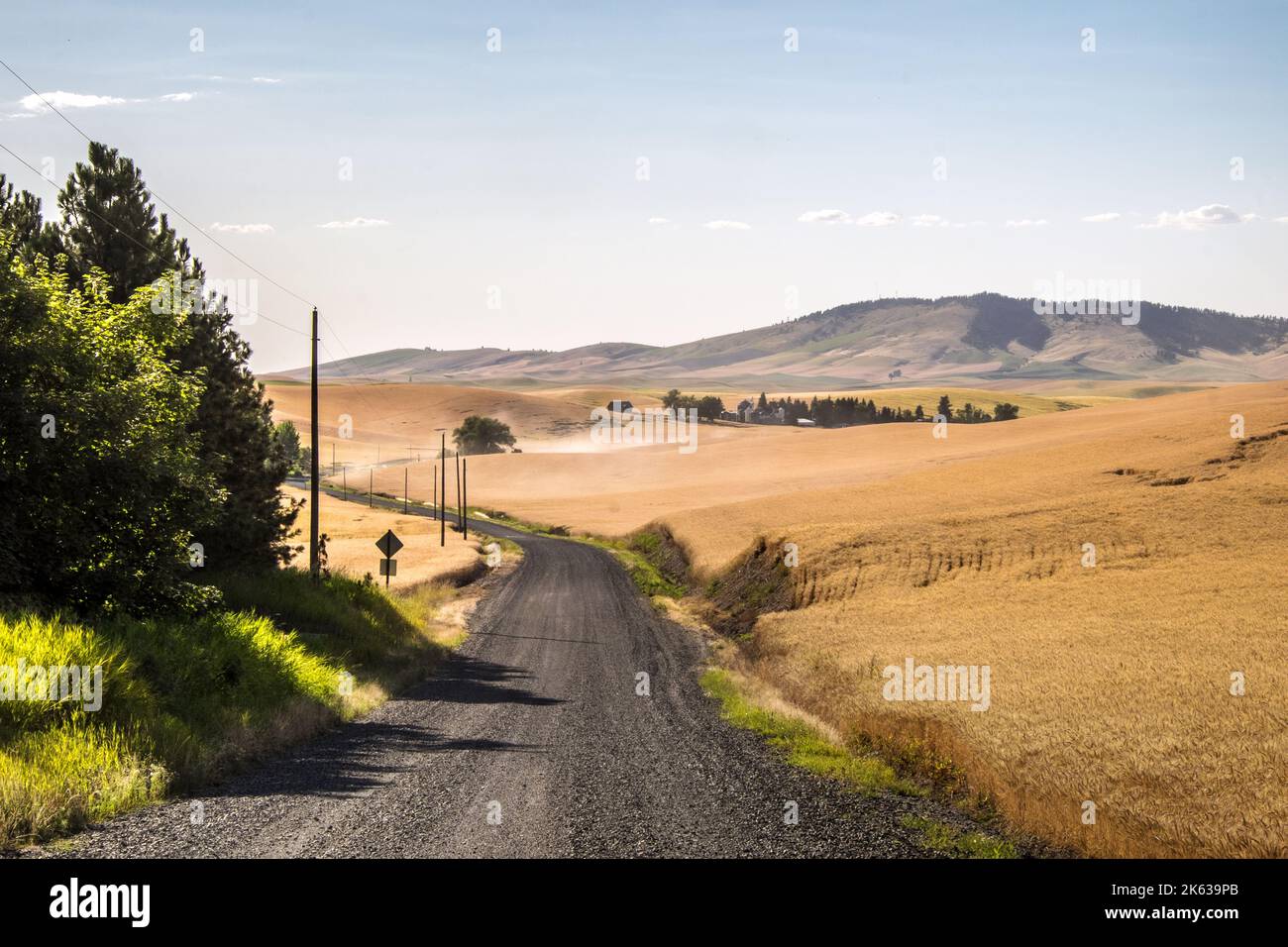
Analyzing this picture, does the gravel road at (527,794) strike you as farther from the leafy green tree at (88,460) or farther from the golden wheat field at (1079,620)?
the leafy green tree at (88,460)

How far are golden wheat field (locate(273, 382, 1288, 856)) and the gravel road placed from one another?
2481 mm

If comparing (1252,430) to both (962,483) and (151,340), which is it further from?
(151,340)

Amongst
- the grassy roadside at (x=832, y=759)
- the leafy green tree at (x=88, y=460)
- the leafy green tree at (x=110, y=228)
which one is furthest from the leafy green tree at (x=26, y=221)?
the grassy roadside at (x=832, y=759)

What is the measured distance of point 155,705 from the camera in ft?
51.7

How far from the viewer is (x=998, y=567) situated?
3831cm

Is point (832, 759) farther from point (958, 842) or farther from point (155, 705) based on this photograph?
point (155, 705)

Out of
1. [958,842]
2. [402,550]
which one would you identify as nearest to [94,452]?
[958,842]

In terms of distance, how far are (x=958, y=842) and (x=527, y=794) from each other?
5.73m

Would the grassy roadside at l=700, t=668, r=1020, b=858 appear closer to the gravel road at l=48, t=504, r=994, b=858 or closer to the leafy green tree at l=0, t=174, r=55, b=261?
the gravel road at l=48, t=504, r=994, b=858

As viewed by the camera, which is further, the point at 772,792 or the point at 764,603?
the point at 764,603

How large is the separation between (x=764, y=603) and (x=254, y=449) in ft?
66.0

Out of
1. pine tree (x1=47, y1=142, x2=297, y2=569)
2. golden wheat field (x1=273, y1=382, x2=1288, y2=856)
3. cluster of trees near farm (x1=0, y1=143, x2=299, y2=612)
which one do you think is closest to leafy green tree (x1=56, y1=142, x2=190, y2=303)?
pine tree (x1=47, y1=142, x2=297, y2=569)

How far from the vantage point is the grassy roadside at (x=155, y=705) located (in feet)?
38.9
